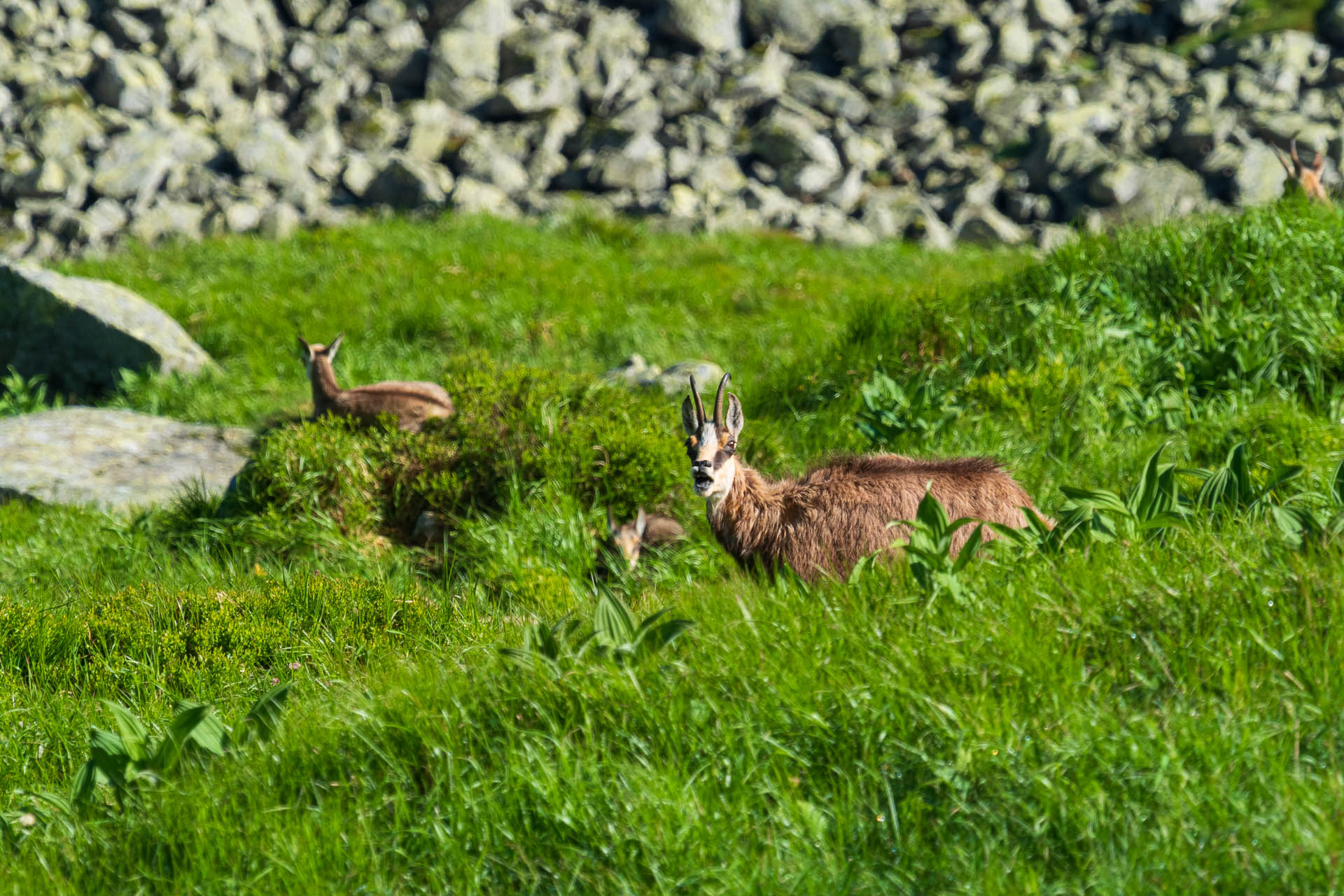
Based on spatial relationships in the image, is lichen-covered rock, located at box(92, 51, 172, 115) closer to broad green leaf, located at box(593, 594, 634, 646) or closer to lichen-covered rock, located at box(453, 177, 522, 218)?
lichen-covered rock, located at box(453, 177, 522, 218)

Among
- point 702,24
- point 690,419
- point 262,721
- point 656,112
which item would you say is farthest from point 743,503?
point 702,24

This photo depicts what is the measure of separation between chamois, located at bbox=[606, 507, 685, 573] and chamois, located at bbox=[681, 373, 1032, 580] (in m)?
1.41

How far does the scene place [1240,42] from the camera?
96.5ft

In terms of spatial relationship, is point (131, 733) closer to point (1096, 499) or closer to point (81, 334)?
point (1096, 499)

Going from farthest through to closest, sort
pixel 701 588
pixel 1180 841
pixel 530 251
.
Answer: pixel 530 251, pixel 701 588, pixel 1180 841

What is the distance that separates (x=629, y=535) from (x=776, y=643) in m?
3.46

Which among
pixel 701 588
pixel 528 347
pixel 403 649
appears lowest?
pixel 528 347

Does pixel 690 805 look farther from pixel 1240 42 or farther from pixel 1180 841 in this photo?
pixel 1240 42

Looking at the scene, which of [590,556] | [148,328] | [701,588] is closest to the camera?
[701,588]

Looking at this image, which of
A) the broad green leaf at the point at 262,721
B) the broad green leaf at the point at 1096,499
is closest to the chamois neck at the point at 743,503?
the broad green leaf at the point at 1096,499

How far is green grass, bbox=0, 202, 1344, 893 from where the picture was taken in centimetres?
290

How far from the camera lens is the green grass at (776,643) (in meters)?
2.90

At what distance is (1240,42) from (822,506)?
30.4m

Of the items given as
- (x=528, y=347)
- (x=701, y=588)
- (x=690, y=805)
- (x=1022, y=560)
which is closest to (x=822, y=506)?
(x=701, y=588)
